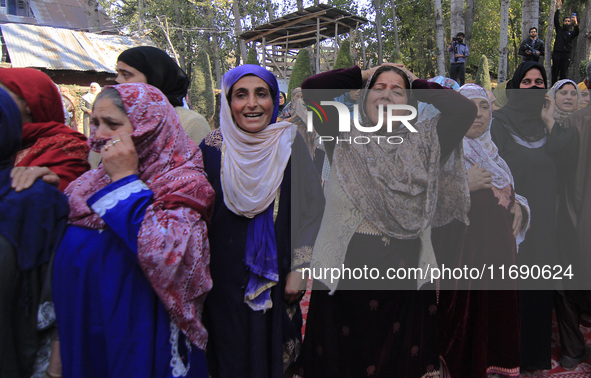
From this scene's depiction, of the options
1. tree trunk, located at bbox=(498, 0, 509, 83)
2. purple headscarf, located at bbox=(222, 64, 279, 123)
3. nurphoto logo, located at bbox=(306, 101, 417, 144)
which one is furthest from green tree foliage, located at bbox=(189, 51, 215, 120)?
nurphoto logo, located at bbox=(306, 101, 417, 144)

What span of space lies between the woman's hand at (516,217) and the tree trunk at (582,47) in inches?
299

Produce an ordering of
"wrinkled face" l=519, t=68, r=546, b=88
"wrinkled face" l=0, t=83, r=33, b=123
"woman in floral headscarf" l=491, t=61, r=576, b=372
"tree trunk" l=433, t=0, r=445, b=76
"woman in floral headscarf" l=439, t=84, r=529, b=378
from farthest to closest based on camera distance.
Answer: "tree trunk" l=433, t=0, r=445, b=76 → "wrinkled face" l=519, t=68, r=546, b=88 → "woman in floral headscarf" l=491, t=61, r=576, b=372 → "woman in floral headscarf" l=439, t=84, r=529, b=378 → "wrinkled face" l=0, t=83, r=33, b=123

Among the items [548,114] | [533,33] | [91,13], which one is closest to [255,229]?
[548,114]

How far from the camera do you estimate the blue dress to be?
128cm

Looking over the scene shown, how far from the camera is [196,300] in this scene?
1.45 m

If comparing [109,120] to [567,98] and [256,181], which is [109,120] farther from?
[567,98]

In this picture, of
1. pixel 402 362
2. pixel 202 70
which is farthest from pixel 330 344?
pixel 202 70

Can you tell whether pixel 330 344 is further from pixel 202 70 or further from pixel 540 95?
pixel 202 70

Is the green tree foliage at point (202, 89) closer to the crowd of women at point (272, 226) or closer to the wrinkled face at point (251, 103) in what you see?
the crowd of women at point (272, 226)

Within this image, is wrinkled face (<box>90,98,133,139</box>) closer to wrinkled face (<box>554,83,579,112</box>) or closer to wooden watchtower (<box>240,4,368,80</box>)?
wrinkled face (<box>554,83,579,112</box>)

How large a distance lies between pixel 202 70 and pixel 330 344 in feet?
45.6

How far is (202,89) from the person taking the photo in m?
14.2

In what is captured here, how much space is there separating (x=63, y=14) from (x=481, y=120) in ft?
104

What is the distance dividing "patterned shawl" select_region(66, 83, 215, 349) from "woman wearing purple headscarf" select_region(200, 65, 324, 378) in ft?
0.78
